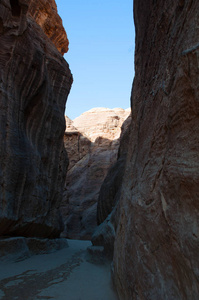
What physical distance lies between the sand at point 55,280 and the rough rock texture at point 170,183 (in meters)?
1.09

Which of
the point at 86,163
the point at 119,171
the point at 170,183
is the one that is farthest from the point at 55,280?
the point at 86,163

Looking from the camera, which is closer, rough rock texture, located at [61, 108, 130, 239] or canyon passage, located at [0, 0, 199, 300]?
canyon passage, located at [0, 0, 199, 300]

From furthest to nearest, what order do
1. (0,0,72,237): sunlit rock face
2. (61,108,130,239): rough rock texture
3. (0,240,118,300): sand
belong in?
(61,108,130,239): rough rock texture → (0,0,72,237): sunlit rock face → (0,240,118,300): sand

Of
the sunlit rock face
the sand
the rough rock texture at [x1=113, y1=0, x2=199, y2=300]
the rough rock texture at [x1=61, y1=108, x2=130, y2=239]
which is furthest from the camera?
the rough rock texture at [x1=61, y1=108, x2=130, y2=239]

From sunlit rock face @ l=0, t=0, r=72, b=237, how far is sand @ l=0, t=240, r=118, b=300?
1.66 m

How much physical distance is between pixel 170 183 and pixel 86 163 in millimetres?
25073

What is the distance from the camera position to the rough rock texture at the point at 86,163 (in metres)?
21.2

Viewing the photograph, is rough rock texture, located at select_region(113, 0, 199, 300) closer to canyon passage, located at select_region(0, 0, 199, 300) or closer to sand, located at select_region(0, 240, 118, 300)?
canyon passage, located at select_region(0, 0, 199, 300)

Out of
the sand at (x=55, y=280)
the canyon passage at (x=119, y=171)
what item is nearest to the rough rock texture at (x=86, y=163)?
the canyon passage at (x=119, y=171)

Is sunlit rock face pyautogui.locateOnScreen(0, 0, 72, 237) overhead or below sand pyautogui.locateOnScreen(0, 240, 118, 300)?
overhead

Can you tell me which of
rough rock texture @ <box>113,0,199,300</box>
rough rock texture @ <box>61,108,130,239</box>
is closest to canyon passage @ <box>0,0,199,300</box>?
rough rock texture @ <box>113,0,199,300</box>

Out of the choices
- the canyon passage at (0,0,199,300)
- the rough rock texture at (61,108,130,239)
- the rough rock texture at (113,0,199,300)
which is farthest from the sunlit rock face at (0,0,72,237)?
the rough rock texture at (61,108,130,239)

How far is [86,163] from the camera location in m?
27.3

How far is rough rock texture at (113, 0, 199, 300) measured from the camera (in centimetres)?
201
